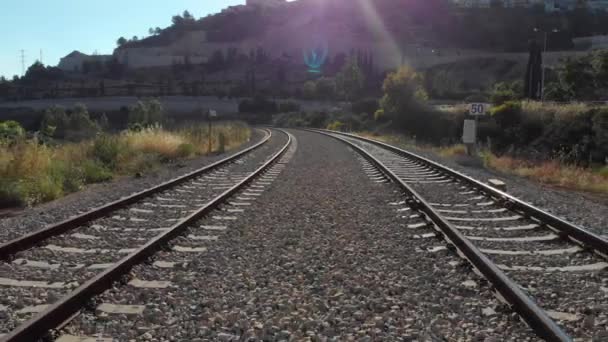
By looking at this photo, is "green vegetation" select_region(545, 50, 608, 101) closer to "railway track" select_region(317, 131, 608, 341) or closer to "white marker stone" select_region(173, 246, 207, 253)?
Answer: "railway track" select_region(317, 131, 608, 341)

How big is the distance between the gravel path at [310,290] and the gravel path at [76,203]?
2.35 meters

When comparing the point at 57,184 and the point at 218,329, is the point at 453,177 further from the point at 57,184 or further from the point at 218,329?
the point at 218,329

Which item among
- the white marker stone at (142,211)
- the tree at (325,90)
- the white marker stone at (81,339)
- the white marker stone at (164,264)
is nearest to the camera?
the white marker stone at (81,339)

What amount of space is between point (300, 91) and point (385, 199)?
431ft

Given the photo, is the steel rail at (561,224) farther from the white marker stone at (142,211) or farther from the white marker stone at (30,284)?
the white marker stone at (142,211)

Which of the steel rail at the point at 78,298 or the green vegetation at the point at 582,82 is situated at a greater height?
the green vegetation at the point at 582,82

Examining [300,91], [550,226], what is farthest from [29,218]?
[300,91]

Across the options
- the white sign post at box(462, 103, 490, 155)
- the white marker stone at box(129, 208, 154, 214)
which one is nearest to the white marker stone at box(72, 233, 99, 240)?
the white marker stone at box(129, 208, 154, 214)

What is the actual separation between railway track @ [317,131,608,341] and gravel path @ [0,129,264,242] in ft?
17.2

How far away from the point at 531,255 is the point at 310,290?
2759 mm

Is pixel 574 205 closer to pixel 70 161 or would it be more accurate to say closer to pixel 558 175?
pixel 558 175

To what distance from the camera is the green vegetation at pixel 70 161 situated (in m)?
12.1

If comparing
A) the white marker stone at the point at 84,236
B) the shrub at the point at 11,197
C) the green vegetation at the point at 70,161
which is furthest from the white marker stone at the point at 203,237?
the shrub at the point at 11,197

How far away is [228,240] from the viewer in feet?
25.0
